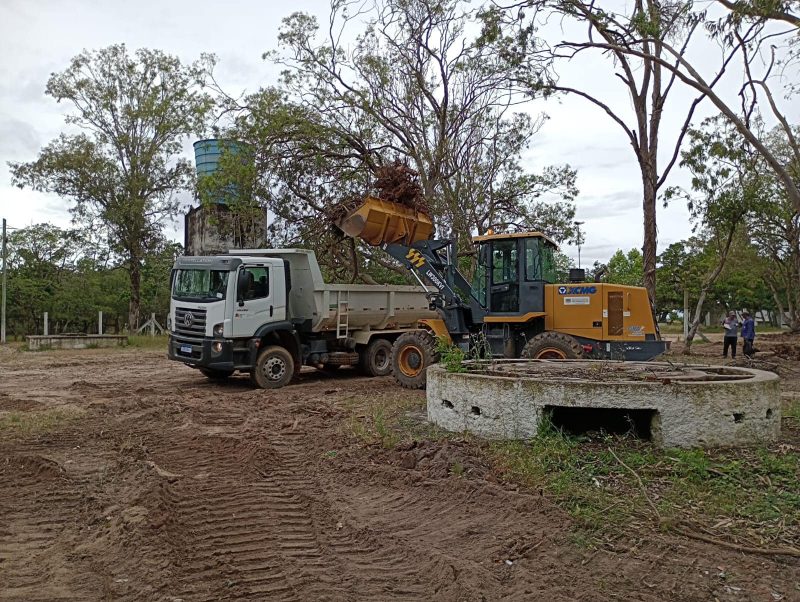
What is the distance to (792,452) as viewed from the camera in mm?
6719

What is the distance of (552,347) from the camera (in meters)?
11.9

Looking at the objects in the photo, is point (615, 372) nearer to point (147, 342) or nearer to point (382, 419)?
point (382, 419)

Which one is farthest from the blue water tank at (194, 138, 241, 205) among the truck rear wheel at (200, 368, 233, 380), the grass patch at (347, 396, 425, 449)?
the grass patch at (347, 396, 425, 449)

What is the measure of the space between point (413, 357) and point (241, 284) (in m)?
3.51

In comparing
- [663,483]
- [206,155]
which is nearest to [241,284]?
[663,483]

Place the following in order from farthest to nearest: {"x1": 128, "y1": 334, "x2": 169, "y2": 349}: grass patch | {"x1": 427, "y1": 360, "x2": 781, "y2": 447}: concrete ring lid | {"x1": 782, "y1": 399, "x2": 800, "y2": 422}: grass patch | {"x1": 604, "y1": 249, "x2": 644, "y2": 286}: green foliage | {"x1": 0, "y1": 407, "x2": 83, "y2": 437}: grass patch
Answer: {"x1": 604, "y1": 249, "x2": 644, "y2": 286}: green foliage → {"x1": 128, "y1": 334, "x2": 169, "y2": 349}: grass patch → {"x1": 0, "y1": 407, "x2": 83, "y2": 437}: grass patch → {"x1": 782, "y1": 399, "x2": 800, "y2": 422}: grass patch → {"x1": 427, "y1": 360, "x2": 781, "y2": 447}: concrete ring lid

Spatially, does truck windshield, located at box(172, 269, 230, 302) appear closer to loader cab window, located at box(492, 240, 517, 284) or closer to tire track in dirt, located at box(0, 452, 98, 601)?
loader cab window, located at box(492, 240, 517, 284)

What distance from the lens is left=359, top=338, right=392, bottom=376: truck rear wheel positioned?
1540cm

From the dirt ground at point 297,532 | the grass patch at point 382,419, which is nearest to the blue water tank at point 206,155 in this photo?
the grass patch at point 382,419

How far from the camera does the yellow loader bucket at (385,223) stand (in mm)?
13023

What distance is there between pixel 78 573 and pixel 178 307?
9288 mm

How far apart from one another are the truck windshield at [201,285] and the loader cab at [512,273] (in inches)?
190

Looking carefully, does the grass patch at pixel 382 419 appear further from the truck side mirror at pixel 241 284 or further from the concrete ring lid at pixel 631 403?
the truck side mirror at pixel 241 284

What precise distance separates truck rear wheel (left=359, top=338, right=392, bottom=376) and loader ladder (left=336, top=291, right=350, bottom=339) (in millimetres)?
888
